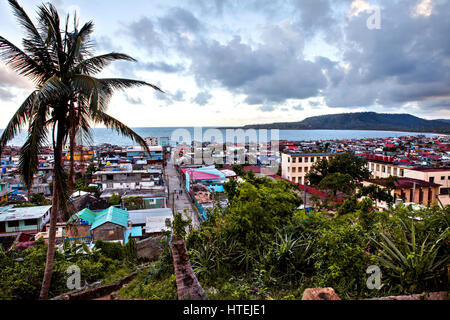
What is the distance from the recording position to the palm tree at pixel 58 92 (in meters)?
Answer: 4.35

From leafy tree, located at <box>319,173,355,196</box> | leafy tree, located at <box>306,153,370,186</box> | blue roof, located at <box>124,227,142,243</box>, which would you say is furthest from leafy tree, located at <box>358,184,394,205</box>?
blue roof, located at <box>124,227,142,243</box>

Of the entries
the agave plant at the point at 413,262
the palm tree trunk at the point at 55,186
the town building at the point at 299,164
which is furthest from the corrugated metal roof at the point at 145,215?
the town building at the point at 299,164

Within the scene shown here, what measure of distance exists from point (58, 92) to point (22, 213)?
17593 mm

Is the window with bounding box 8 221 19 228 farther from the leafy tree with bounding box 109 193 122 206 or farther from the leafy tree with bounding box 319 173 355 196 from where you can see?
the leafy tree with bounding box 319 173 355 196

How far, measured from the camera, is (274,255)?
19.1ft

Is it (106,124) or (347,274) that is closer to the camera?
(347,274)

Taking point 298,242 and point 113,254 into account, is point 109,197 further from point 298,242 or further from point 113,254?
point 298,242
